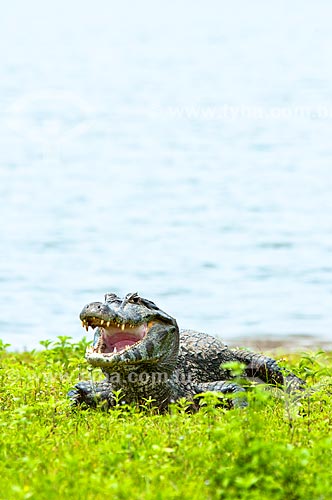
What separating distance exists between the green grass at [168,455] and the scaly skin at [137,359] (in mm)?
464

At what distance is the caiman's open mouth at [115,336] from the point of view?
28.3 feet

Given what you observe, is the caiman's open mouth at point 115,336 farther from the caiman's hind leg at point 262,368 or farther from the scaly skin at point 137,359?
the caiman's hind leg at point 262,368

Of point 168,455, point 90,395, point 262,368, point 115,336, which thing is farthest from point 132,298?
point 168,455

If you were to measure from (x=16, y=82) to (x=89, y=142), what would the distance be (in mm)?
10883

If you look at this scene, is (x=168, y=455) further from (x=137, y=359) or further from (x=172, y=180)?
(x=172, y=180)

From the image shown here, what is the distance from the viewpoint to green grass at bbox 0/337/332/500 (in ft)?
20.7

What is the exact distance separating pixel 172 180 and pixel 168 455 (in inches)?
979

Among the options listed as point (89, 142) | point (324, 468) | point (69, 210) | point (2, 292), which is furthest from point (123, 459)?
point (89, 142)

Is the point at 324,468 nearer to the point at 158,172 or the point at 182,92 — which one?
the point at 158,172

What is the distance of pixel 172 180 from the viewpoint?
3159cm

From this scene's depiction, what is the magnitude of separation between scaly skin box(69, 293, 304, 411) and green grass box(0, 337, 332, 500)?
1.52ft

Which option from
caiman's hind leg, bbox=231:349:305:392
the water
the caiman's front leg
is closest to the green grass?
the caiman's front leg

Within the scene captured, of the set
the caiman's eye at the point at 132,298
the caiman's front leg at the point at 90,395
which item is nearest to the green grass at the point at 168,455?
the caiman's front leg at the point at 90,395

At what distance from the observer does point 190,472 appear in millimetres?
6715
